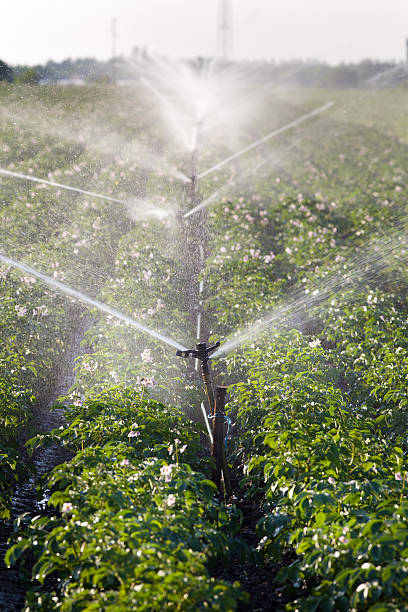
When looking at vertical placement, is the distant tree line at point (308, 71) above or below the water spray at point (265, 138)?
above

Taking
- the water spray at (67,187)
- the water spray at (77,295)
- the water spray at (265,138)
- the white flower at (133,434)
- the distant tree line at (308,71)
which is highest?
the distant tree line at (308,71)

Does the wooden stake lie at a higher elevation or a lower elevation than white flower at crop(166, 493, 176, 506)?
higher

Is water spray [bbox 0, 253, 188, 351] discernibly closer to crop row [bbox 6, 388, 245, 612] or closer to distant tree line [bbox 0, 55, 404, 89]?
crop row [bbox 6, 388, 245, 612]

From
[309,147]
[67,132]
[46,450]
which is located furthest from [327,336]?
[309,147]

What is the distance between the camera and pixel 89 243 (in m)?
9.05

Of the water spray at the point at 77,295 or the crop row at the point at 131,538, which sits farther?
the water spray at the point at 77,295

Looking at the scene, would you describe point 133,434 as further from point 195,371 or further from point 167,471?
point 195,371

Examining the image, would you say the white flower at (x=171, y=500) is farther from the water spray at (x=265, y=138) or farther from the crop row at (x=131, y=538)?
the water spray at (x=265, y=138)

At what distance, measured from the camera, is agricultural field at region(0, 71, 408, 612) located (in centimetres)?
257

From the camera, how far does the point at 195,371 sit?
231 inches

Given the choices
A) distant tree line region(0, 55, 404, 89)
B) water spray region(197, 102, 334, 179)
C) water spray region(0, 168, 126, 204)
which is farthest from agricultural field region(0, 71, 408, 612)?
distant tree line region(0, 55, 404, 89)

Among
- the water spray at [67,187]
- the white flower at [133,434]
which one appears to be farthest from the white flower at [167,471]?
the water spray at [67,187]

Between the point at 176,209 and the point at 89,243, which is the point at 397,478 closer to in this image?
the point at 89,243

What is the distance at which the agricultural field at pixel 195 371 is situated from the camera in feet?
8.44
